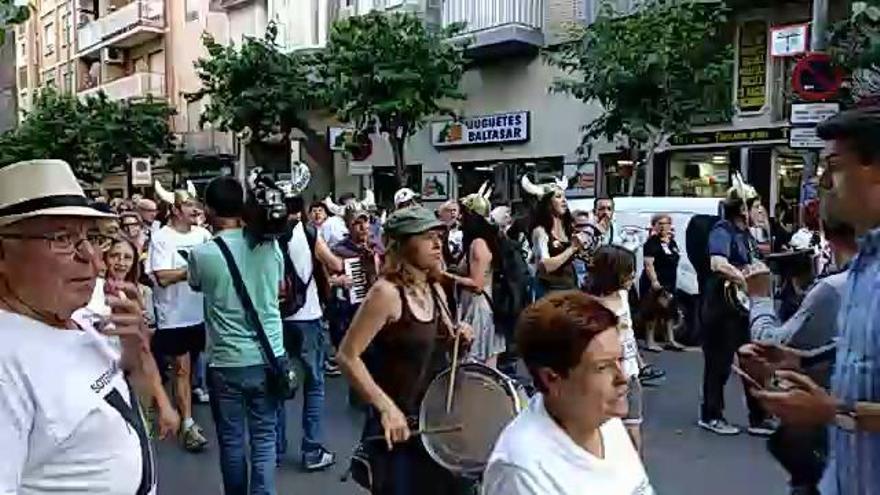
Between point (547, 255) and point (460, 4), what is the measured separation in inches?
584

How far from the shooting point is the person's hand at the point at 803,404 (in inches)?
95.9

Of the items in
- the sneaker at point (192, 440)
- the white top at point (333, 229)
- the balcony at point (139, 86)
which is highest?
the balcony at point (139, 86)

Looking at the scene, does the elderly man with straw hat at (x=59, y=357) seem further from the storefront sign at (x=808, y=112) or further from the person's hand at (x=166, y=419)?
the storefront sign at (x=808, y=112)

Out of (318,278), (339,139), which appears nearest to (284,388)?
(318,278)

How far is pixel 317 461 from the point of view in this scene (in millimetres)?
6664

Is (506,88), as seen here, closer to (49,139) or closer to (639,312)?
(639,312)

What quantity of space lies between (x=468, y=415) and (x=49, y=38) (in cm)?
5023

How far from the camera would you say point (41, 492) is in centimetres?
207

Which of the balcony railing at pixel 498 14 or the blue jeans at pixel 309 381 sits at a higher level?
the balcony railing at pixel 498 14

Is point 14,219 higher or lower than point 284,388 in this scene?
higher

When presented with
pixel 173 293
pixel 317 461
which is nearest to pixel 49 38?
pixel 173 293

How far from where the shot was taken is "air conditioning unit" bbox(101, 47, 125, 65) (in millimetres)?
40016

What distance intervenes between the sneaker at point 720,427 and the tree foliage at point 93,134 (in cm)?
2536

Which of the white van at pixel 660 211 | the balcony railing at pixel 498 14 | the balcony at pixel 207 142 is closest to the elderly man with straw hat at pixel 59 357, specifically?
the white van at pixel 660 211
